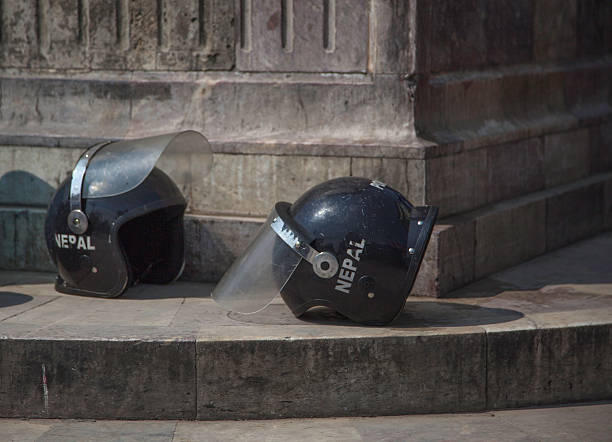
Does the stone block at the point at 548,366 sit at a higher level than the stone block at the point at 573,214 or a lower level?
lower

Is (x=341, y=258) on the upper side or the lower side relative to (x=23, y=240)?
upper

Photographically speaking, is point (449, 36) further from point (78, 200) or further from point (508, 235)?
point (78, 200)

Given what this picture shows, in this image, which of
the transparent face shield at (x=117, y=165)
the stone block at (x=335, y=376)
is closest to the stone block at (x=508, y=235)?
the stone block at (x=335, y=376)

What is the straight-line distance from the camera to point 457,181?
5777 mm

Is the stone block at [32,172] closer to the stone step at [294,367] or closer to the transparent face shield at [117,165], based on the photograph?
the transparent face shield at [117,165]

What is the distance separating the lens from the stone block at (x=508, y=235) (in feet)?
19.0

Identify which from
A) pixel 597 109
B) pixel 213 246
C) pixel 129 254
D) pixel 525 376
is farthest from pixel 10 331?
pixel 597 109

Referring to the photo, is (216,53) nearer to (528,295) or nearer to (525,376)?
(528,295)

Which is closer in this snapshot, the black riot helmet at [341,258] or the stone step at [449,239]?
the black riot helmet at [341,258]

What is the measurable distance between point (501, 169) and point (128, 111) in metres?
2.37

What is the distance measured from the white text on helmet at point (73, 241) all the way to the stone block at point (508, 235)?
2193 mm

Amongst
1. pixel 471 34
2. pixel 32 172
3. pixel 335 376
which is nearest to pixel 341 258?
pixel 335 376

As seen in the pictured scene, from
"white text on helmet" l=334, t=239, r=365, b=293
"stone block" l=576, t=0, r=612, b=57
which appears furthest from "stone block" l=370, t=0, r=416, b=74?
"stone block" l=576, t=0, r=612, b=57

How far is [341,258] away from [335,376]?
1.75 feet
